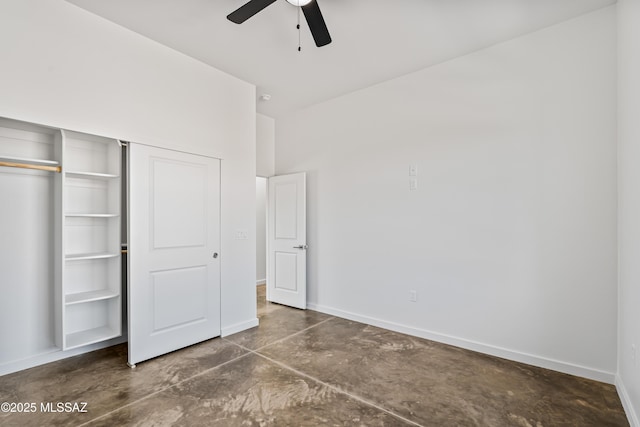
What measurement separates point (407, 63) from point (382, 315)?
120 inches

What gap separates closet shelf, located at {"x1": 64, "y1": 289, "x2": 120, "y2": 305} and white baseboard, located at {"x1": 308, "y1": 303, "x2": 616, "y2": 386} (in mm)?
2739

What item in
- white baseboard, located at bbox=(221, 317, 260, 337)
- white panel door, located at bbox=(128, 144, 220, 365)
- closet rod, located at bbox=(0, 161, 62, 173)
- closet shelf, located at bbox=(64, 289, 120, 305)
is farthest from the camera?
white baseboard, located at bbox=(221, 317, 260, 337)

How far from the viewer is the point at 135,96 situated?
2.93 meters

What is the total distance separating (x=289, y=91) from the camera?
416cm

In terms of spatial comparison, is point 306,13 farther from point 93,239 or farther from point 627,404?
point 627,404

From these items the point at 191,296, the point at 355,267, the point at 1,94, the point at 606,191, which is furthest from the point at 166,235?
the point at 606,191

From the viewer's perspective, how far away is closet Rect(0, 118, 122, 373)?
102 inches

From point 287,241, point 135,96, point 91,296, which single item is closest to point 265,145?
A: point 287,241

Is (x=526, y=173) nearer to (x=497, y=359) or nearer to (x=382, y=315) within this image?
(x=497, y=359)

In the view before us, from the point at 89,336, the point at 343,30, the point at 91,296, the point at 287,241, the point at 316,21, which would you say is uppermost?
the point at 343,30

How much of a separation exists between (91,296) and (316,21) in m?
3.09

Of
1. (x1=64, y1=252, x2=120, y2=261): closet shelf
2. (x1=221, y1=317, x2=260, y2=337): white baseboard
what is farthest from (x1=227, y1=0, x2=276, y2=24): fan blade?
(x1=221, y1=317, x2=260, y2=337): white baseboard

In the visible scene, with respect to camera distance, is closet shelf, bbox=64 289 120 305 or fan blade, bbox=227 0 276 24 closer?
fan blade, bbox=227 0 276 24

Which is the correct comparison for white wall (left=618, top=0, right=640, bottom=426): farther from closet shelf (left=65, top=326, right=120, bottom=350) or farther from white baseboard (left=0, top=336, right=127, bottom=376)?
white baseboard (left=0, top=336, right=127, bottom=376)
